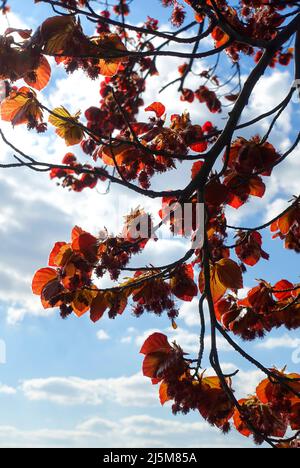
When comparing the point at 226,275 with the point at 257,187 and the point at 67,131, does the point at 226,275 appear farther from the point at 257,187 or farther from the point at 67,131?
the point at 67,131

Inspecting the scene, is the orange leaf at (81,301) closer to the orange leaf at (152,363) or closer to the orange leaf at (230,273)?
the orange leaf at (152,363)

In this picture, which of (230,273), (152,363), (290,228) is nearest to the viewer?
(152,363)

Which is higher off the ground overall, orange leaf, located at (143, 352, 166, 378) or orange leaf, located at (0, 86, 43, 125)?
orange leaf, located at (0, 86, 43, 125)

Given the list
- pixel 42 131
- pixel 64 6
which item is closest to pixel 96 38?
pixel 64 6

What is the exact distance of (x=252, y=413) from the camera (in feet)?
9.85

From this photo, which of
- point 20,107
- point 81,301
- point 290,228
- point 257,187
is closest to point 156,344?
point 81,301

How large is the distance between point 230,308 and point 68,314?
104 centimetres

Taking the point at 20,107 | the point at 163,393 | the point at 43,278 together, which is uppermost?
the point at 20,107

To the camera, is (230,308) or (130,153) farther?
(230,308)

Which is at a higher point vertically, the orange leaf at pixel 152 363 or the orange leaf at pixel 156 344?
the orange leaf at pixel 156 344

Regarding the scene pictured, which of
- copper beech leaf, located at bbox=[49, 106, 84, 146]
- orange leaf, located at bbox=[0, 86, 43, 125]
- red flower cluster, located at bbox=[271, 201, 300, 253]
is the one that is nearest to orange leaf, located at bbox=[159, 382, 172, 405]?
red flower cluster, located at bbox=[271, 201, 300, 253]

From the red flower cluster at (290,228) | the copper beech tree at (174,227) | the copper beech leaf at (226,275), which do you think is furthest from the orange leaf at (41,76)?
the red flower cluster at (290,228)

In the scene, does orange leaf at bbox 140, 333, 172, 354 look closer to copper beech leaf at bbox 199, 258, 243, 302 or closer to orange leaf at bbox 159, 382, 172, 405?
orange leaf at bbox 159, 382, 172, 405

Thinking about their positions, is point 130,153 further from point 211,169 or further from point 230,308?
point 230,308
